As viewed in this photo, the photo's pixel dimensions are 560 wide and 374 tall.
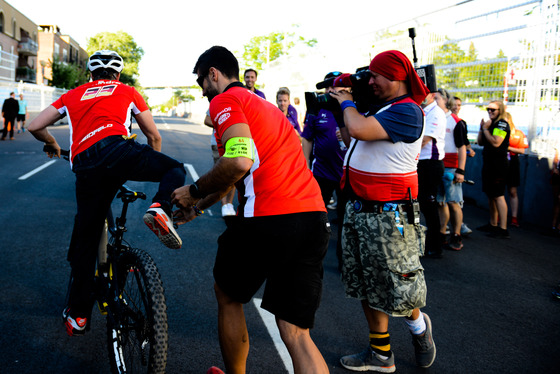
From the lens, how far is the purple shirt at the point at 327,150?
5446 millimetres

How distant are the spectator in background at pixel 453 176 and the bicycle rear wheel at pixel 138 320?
4.61m

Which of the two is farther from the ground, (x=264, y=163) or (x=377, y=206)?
(x=264, y=163)

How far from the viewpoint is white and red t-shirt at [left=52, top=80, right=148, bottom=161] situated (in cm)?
308

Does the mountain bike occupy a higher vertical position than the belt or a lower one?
lower

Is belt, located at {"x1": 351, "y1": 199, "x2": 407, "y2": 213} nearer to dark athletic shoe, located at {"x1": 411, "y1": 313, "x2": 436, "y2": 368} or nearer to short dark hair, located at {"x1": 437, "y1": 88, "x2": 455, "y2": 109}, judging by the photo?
dark athletic shoe, located at {"x1": 411, "y1": 313, "x2": 436, "y2": 368}

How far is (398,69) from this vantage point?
2.99 metres

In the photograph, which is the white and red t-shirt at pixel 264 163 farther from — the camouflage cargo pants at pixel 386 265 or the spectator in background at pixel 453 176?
the spectator in background at pixel 453 176

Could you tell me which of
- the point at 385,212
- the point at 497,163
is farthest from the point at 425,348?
the point at 497,163

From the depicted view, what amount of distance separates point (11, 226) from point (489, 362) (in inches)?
231

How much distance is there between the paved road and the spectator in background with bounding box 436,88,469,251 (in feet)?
1.20

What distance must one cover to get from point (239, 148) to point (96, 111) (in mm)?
1362

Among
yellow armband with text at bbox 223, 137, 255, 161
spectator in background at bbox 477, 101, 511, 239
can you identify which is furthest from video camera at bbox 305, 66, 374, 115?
spectator in background at bbox 477, 101, 511, 239

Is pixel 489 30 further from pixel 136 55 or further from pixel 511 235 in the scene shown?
pixel 136 55

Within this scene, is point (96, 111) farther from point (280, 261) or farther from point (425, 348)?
point (425, 348)
